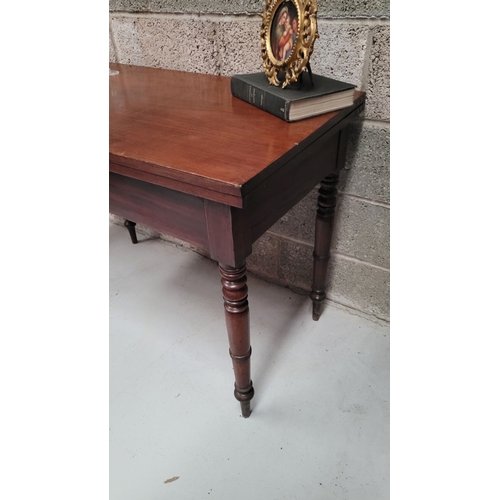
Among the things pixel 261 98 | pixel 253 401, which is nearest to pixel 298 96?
pixel 261 98

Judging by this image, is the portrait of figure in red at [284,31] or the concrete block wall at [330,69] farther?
the concrete block wall at [330,69]

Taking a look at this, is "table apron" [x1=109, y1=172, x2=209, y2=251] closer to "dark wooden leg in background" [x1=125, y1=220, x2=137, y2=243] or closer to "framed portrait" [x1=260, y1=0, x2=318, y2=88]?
"framed portrait" [x1=260, y1=0, x2=318, y2=88]

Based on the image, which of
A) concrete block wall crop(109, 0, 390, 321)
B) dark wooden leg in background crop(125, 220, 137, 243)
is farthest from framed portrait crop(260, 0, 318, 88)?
dark wooden leg in background crop(125, 220, 137, 243)

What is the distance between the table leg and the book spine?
276 millimetres

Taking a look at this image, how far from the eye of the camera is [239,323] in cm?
75

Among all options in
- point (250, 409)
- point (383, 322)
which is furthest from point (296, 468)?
point (383, 322)

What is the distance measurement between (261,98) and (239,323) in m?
0.44

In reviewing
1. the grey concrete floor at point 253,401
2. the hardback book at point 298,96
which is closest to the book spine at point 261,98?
the hardback book at point 298,96

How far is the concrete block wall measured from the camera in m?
0.83

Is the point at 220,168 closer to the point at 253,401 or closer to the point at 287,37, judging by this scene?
the point at 287,37

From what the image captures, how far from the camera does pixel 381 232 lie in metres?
1.02

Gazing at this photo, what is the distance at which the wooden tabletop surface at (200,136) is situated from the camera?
1.80ft

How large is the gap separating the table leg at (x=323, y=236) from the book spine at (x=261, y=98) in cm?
28

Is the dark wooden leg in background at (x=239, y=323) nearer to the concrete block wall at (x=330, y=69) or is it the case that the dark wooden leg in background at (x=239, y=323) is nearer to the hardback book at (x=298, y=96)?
the hardback book at (x=298, y=96)
